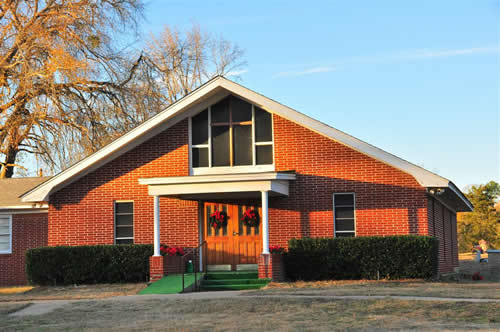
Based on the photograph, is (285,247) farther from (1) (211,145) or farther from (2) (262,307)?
(2) (262,307)

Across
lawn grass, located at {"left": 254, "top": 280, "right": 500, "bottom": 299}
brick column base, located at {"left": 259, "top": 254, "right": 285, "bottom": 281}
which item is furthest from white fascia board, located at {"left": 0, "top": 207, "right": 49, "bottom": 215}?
lawn grass, located at {"left": 254, "top": 280, "right": 500, "bottom": 299}

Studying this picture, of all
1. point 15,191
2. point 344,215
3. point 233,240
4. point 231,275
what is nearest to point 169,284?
point 231,275

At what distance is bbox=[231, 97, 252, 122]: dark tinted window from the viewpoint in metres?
22.5

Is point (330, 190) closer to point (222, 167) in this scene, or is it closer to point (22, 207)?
point (222, 167)

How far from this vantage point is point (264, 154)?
883 inches

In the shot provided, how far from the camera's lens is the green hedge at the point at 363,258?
20.5 metres

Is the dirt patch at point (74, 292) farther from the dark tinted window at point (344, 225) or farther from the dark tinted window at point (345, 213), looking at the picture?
the dark tinted window at point (345, 213)

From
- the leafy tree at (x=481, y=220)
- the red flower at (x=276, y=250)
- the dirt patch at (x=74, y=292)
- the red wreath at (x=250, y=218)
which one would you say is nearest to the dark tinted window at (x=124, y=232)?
the dirt patch at (x=74, y=292)

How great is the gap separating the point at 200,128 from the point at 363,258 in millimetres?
6636

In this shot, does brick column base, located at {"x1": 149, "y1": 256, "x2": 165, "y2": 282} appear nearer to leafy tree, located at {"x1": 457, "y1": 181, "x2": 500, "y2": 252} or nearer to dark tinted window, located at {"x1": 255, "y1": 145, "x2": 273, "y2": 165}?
dark tinted window, located at {"x1": 255, "y1": 145, "x2": 273, "y2": 165}

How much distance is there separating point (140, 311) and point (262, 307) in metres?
2.66

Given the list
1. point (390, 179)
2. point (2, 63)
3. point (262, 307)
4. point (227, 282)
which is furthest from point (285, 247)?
point (2, 63)

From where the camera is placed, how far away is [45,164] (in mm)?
31141

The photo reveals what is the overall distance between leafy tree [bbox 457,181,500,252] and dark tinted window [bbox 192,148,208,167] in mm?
29283
